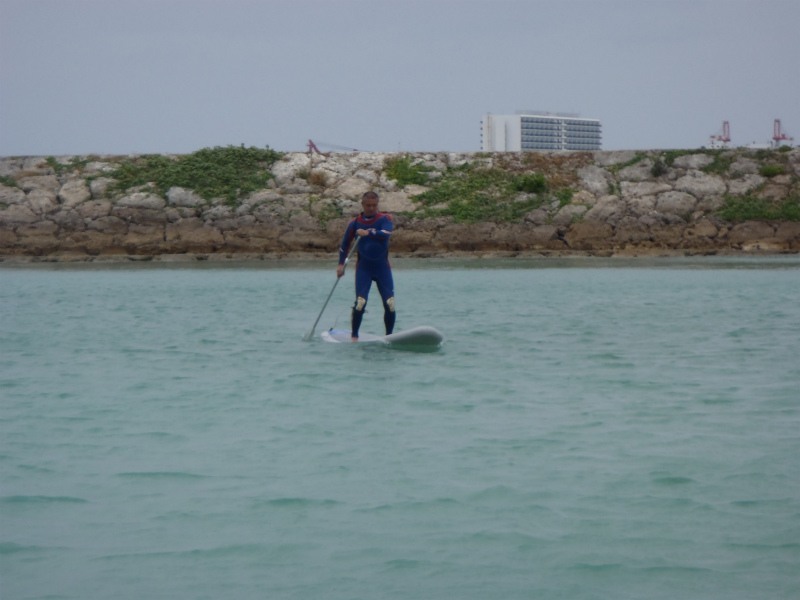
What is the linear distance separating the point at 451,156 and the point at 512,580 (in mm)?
39171

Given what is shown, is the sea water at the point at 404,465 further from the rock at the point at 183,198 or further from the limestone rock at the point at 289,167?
the limestone rock at the point at 289,167

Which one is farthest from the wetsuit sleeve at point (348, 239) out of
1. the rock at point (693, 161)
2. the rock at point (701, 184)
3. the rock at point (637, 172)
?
the rock at point (693, 161)

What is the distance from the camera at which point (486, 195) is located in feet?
130

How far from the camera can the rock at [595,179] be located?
1556 inches

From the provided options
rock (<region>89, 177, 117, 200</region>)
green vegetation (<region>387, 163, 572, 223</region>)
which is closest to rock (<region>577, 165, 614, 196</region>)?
green vegetation (<region>387, 163, 572, 223</region>)

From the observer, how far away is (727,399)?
8578 mm

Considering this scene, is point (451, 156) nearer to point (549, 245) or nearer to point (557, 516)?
point (549, 245)

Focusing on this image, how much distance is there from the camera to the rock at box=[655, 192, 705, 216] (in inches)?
1491

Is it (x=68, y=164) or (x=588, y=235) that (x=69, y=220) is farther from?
(x=588, y=235)

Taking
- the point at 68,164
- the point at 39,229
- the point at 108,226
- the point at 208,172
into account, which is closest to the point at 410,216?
the point at 208,172

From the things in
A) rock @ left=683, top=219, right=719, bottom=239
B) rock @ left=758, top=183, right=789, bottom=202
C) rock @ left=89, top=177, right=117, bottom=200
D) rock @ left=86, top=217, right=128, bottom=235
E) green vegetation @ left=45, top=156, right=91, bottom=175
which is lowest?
rock @ left=683, top=219, right=719, bottom=239

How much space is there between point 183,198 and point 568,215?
1463 centimetres

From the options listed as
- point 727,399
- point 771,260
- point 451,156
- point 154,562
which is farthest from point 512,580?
point 451,156

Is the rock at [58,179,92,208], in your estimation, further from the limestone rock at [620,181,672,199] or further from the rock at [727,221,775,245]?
the rock at [727,221,775,245]
